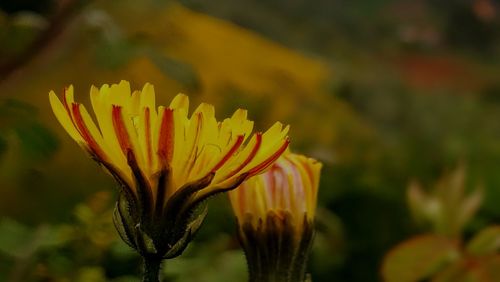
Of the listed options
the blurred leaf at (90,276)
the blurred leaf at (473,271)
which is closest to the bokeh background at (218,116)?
the blurred leaf at (90,276)

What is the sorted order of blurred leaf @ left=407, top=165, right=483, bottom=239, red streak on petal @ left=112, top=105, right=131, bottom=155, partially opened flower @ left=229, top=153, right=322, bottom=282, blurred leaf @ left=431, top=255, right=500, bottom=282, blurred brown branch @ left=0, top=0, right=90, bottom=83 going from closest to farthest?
red streak on petal @ left=112, top=105, right=131, bottom=155
partially opened flower @ left=229, top=153, right=322, bottom=282
blurred leaf @ left=431, top=255, right=500, bottom=282
blurred leaf @ left=407, top=165, right=483, bottom=239
blurred brown branch @ left=0, top=0, right=90, bottom=83

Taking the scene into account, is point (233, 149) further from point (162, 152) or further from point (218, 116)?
point (218, 116)

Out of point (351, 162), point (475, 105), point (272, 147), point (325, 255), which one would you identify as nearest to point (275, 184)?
point (272, 147)

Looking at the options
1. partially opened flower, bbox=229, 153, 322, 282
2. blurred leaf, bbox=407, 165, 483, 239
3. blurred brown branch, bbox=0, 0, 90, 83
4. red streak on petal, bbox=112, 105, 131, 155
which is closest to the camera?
red streak on petal, bbox=112, 105, 131, 155

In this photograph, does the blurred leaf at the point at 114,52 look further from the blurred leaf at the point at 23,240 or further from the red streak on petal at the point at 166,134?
the red streak on petal at the point at 166,134

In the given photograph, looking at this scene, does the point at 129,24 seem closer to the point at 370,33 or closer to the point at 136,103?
the point at 136,103

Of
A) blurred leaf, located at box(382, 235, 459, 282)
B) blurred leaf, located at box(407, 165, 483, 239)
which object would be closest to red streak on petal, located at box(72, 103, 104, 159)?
blurred leaf, located at box(382, 235, 459, 282)

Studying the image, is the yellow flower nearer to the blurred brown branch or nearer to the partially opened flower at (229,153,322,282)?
the partially opened flower at (229,153,322,282)
